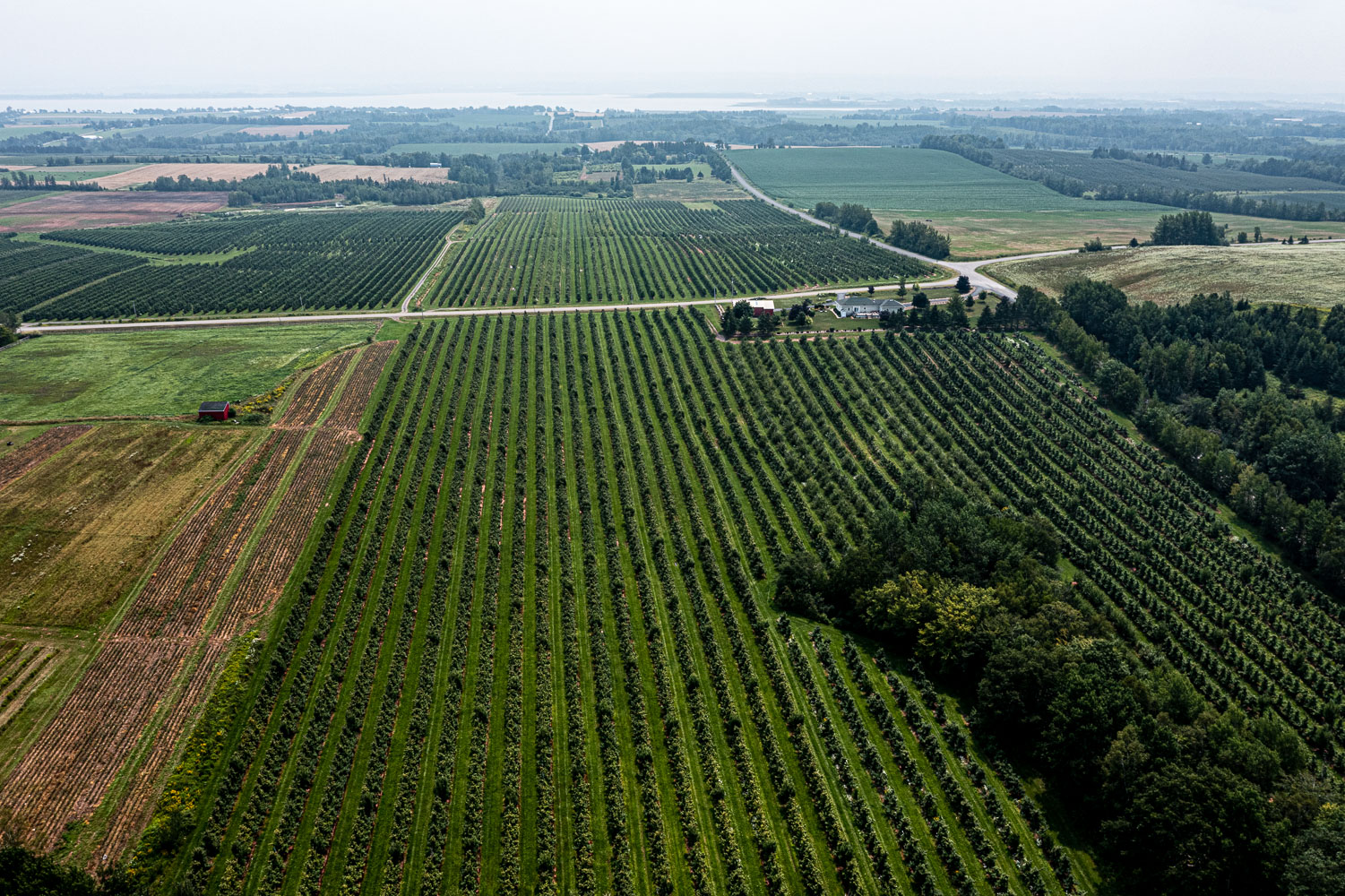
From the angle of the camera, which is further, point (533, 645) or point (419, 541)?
point (419, 541)

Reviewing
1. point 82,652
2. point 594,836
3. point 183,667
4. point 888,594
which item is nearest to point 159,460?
point 82,652

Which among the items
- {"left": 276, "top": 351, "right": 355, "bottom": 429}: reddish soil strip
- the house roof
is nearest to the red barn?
{"left": 276, "top": 351, "right": 355, "bottom": 429}: reddish soil strip

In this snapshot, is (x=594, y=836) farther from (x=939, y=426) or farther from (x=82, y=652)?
(x=939, y=426)

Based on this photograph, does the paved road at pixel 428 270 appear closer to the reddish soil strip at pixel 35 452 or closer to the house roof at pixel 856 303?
the reddish soil strip at pixel 35 452

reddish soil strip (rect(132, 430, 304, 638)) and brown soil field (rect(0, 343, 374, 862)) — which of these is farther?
reddish soil strip (rect(132, 430, 304, 638))

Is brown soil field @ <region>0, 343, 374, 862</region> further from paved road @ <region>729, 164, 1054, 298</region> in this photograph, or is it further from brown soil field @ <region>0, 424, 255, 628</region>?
paved road @ <region>729, 164, 1054, 298</region>

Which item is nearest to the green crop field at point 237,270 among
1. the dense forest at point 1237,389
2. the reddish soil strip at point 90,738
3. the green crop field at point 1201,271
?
the reddish soil strip at point 90,738
